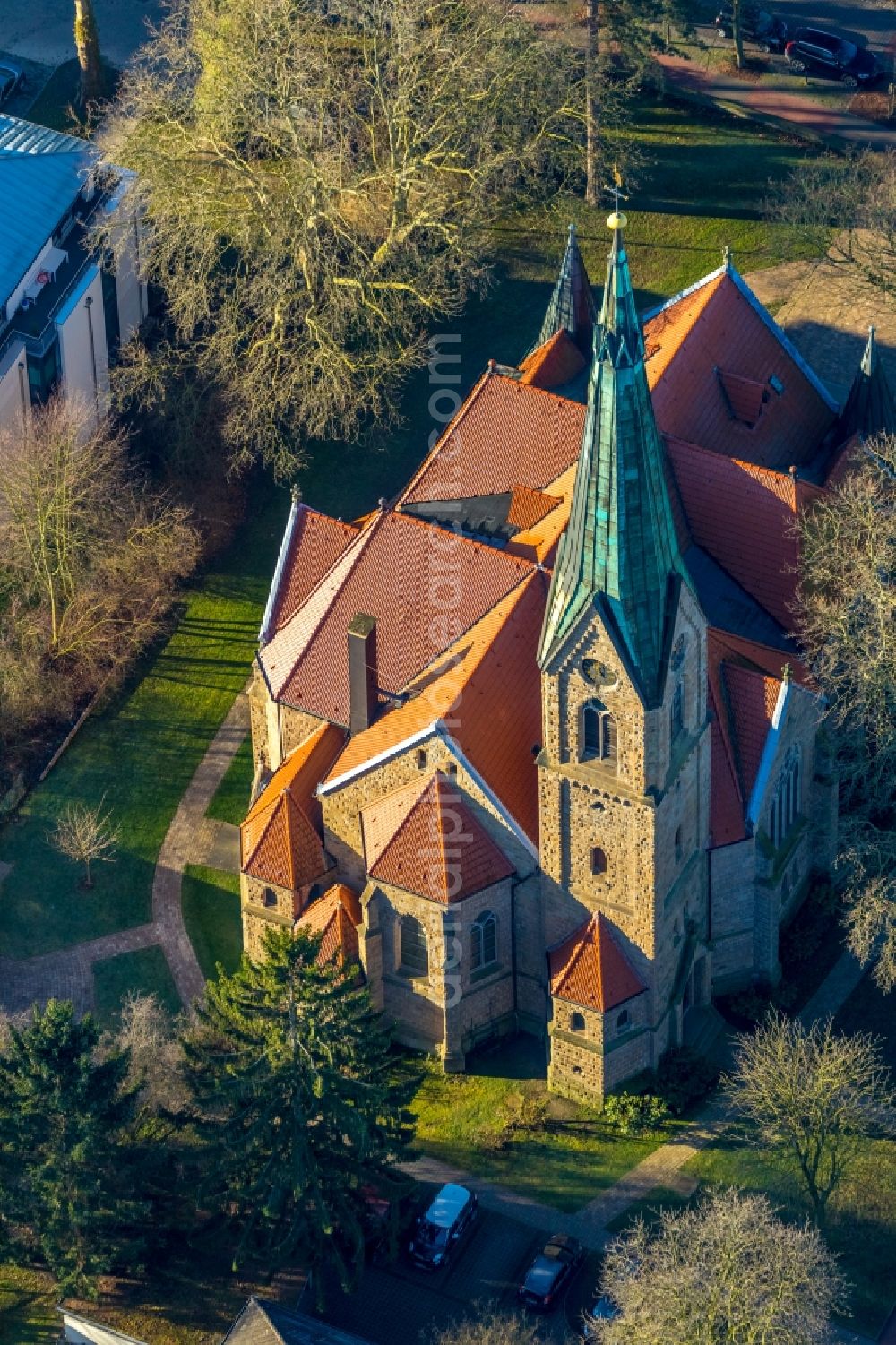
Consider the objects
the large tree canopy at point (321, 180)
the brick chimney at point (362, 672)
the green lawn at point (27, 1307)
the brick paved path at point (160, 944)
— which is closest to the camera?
the green lawn at point (27, 1307)

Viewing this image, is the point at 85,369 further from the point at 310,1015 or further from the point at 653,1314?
the point at 653,1314

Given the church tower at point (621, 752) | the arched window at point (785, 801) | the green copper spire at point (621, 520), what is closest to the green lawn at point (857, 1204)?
the church tower at point (621, 752)

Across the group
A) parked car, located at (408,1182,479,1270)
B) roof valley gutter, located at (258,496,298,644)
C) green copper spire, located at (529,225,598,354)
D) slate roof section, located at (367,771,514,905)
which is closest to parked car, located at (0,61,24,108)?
green copper spire, located at (529,225,598,354)

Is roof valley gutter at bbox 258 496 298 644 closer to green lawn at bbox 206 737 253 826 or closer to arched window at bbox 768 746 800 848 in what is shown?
green lawn at bbox 206 737 253 826

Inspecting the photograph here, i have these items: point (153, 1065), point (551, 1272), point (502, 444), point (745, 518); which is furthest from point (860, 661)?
point (153, 1065)

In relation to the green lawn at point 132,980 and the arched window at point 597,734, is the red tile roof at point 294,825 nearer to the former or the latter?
the green lawn at point 132,980

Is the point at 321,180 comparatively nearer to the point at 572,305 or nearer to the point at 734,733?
the point at 572,305

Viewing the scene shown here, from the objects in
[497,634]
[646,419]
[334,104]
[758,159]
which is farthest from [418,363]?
[646,419]
